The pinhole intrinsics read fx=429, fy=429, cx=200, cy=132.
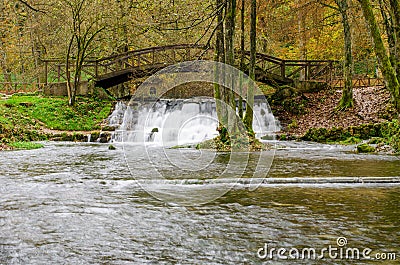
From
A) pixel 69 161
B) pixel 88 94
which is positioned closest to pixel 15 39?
pixel 88 94

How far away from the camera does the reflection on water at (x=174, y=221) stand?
3957mm

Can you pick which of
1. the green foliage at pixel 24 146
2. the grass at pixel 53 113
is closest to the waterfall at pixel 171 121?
the grass at pixel 53 113

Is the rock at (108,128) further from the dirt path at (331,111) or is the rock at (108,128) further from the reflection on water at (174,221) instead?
the reflection on water at (174,221)

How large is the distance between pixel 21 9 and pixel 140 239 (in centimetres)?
3134

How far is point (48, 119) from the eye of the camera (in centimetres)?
2047

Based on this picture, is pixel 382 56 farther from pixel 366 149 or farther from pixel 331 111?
pixel 331 111

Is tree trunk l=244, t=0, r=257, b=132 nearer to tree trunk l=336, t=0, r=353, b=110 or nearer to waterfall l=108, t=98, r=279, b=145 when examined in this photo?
waterfall l=108, t=98, r=279, b=145

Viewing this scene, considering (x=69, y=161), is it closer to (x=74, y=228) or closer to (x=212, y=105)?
(x=74, y=228)

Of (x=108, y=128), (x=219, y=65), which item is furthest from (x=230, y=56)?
(x=108, y=128)

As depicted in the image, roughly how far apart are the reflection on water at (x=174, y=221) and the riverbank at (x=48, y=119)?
901cm

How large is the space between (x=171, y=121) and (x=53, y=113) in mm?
5906

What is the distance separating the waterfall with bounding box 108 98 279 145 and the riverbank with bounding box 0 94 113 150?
97cm

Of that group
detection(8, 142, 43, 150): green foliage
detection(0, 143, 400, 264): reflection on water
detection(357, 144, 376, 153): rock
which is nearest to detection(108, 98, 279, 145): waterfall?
detection(8, 142, 43, 150): green foliage

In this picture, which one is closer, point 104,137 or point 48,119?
point 104,137
